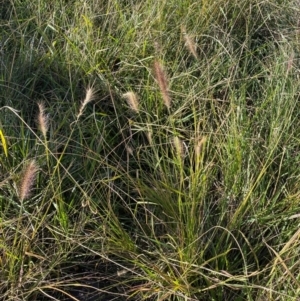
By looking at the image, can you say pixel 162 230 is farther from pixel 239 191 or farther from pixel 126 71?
pixel 126 71

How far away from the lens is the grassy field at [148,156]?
1.58m

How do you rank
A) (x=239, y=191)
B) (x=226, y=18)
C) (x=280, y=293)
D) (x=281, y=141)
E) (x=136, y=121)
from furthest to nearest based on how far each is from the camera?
1. (x=226, y=18)
2. (x=136, y=121)
3. (x=281, y=141)
4. (x=239, y=191)
5. (x=280, y=293)

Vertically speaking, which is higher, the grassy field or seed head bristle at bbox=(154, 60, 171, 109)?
seed head bristle at bbox=(154, 60, 171, 109)

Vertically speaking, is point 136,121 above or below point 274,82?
below

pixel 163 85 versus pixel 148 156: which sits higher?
pixel 163 85

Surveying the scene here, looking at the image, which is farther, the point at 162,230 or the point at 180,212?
the point at 162,230

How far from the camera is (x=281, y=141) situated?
1896 mm

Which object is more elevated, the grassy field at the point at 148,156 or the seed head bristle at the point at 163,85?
the seed head bristle at the point at 163,85

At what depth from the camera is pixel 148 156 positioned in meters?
1.93

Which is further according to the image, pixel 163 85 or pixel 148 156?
pixel 148 156

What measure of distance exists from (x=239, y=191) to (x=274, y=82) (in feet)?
1.86

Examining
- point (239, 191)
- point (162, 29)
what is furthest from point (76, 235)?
point (162, 29)

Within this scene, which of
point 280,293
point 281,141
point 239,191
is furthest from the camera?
point 281,141

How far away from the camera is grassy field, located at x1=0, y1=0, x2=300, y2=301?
62.1 inches
